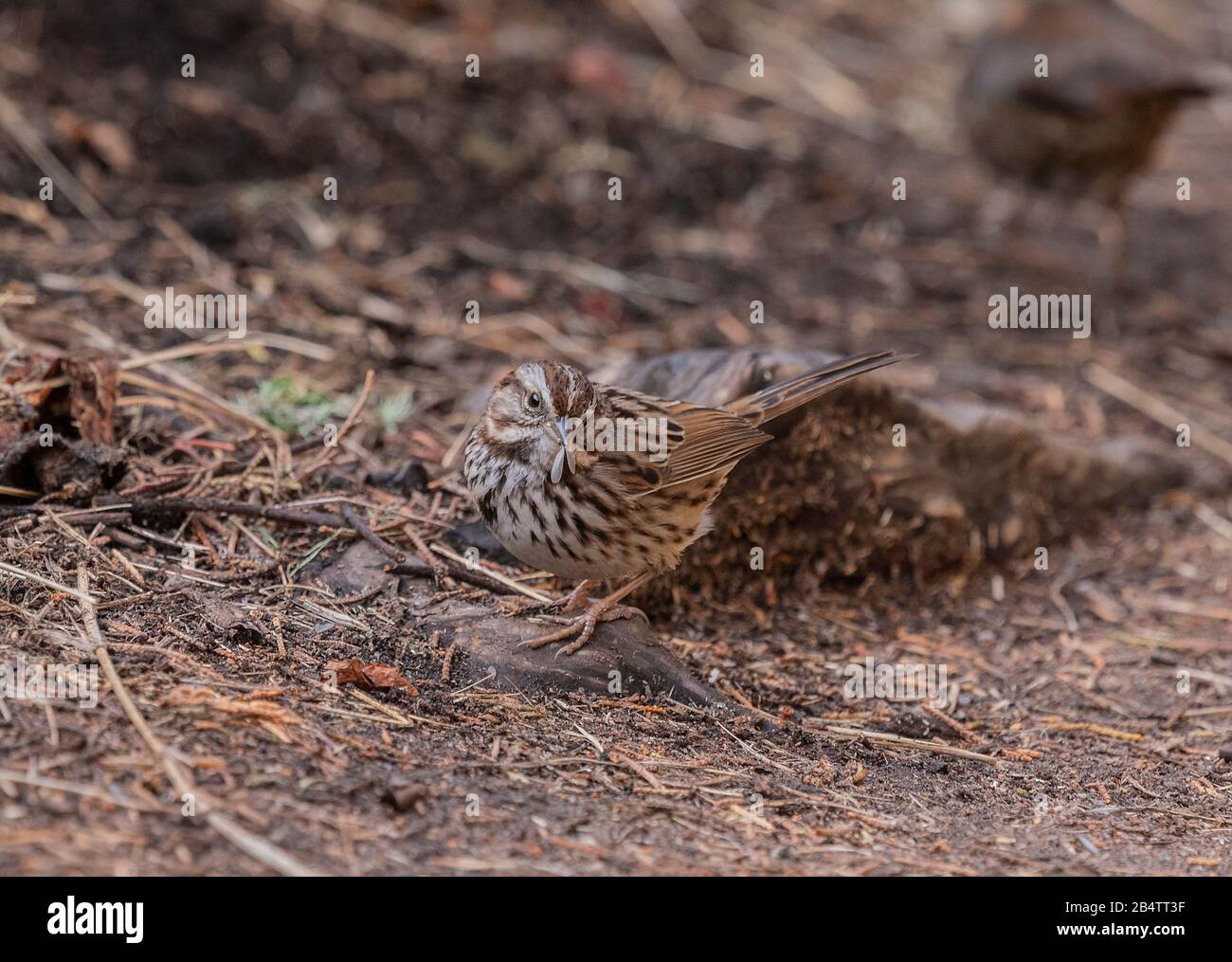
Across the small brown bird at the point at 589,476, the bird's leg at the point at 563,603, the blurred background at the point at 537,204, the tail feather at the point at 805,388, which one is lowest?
the bird's leg at the point at 563,603

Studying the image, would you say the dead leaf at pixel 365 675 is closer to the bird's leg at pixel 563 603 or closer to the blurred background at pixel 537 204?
the bird's leg at pixel 563 603

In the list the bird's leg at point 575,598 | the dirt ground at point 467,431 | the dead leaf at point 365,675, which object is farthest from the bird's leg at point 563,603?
the dead leaf at point 365,675

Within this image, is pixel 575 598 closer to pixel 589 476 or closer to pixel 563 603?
pixel 563 603

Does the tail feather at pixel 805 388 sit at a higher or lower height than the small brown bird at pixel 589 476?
higher

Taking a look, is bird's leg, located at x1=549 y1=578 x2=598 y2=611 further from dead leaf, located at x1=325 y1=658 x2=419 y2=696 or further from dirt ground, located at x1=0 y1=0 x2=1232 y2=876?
dead leaf, located at x1=325 y1=658 x2=419 y2=696

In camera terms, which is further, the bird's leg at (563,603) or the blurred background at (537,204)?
the blurred background at (537,204)

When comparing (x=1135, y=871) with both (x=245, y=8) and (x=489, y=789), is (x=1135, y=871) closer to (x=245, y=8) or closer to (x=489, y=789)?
(x=489, y=789)

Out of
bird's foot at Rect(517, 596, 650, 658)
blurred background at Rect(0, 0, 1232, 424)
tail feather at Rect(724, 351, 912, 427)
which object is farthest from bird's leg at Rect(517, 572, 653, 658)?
blurred background at Rect(0, 0, 1232, 424)
